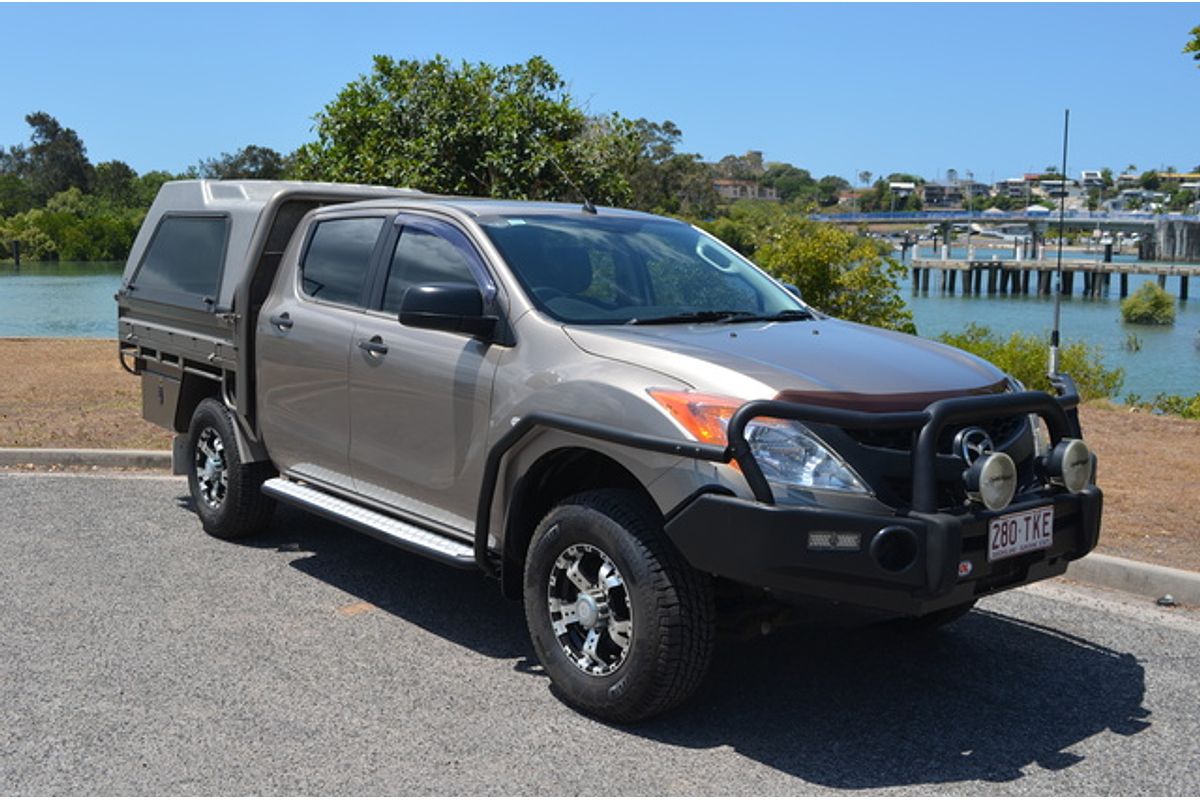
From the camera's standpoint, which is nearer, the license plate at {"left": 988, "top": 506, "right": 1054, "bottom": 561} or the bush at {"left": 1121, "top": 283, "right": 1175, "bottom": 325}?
the license plate at {"left": 988, "top": 506, "right": 1054, "bottom": 561}

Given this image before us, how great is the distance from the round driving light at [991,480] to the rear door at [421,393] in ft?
6.41

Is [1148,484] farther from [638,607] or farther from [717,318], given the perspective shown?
[638,607]

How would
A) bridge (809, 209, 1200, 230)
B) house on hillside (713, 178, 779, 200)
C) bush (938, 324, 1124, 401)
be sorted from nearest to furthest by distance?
bush (938, 324, 1124, 401) < bridge (809, 209, 1200, 230) < house on hillside (713, 178, 779, 200)

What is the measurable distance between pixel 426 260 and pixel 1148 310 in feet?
220

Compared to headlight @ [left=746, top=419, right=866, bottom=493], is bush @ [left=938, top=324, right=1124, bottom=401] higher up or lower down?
lower down

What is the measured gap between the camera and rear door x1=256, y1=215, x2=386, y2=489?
6066 mm

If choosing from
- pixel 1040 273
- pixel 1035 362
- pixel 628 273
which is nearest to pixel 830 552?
pixel 628 273

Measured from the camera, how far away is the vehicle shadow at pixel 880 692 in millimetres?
4340

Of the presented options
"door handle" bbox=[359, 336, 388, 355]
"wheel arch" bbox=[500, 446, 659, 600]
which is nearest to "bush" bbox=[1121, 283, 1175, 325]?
"door handle" bbox=[359, 336, 388, 355]

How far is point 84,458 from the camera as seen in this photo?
30.6 feet

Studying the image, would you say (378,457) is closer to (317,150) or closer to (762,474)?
(762,474)

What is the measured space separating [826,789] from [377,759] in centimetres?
150

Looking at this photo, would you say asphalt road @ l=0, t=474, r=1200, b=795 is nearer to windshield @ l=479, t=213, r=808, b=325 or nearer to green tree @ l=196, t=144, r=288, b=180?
windshield @ l=479, t=213, r=808, b=325

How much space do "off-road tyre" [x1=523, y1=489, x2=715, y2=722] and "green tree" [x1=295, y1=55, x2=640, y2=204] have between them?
11.0 meters
